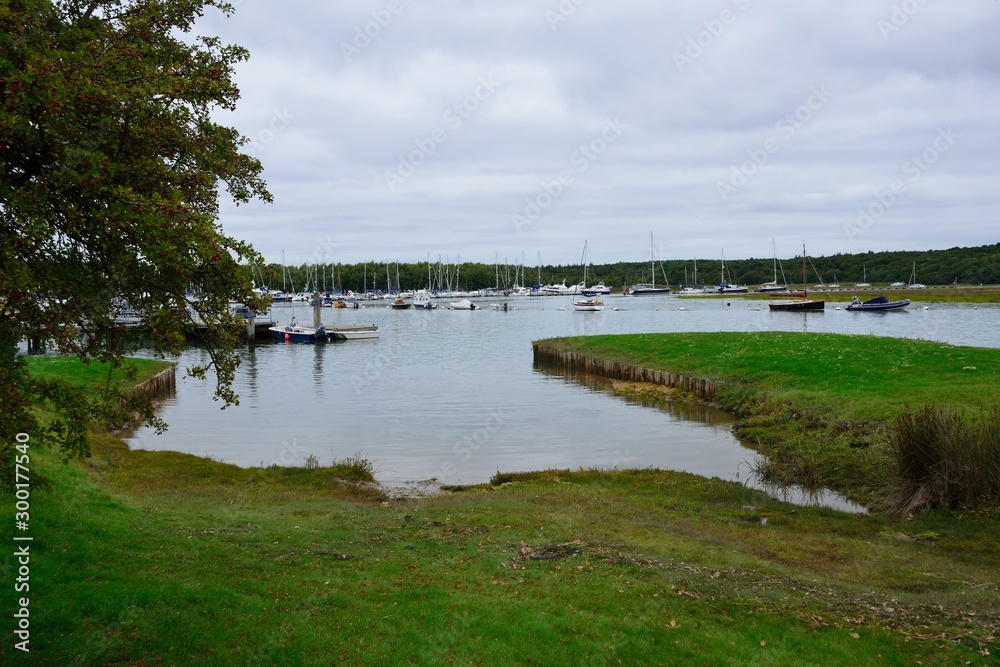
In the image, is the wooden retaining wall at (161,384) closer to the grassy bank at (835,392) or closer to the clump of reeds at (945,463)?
the grassy bank at (835,392)

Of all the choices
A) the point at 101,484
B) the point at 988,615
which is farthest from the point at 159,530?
the point at 988,615

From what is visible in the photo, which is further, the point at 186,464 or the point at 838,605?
the point at 186,464

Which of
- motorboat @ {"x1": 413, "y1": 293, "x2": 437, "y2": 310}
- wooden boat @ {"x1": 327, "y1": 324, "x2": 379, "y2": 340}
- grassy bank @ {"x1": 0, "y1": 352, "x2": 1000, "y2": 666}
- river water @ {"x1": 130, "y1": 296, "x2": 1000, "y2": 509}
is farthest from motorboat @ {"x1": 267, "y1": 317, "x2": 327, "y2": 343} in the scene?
motorboat @ {"x1": 413, "y1": 293, "x2": 437, "y2": 310}

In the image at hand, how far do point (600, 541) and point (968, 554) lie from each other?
678cm

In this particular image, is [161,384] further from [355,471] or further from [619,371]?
[619,371]

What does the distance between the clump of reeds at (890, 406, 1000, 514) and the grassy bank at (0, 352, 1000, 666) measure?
64 centimetres

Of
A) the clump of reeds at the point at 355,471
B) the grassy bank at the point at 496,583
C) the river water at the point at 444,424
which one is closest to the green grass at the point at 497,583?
the grassy bank at the point at 496,583

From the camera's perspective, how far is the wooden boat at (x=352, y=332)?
86.1 meters

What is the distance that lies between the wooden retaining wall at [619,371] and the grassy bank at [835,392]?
2.24ft

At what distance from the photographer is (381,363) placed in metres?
62.4

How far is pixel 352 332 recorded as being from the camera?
87500mm

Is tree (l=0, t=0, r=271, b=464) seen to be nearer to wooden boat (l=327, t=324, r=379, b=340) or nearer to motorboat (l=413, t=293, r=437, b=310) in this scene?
wooden boat (l=327, t=324, r=379, b=340)

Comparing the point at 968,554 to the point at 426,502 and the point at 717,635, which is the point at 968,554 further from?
the point at 426,502

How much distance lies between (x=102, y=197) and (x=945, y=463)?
1717 cm
